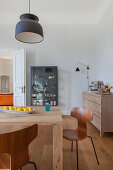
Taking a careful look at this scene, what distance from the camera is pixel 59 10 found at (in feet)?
14.2

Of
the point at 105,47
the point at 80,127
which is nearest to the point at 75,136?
the point at 80,127

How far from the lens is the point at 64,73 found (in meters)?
4.62

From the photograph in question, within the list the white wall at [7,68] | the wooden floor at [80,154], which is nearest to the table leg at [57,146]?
the wooden floor at [80,154]

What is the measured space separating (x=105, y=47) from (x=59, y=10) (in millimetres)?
2117

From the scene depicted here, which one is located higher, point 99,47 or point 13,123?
point 99,47

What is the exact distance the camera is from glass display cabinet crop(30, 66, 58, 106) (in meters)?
4.28

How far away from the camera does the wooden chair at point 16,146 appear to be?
890 millimetres

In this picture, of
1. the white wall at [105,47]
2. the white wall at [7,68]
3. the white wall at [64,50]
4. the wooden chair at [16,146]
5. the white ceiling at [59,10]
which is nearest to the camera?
the wooden chair at [16,146]

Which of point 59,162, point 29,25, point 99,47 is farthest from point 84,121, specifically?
point 99,47

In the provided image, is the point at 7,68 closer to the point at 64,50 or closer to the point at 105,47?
the point at 64,50

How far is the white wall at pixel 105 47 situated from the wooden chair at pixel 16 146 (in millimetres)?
3055

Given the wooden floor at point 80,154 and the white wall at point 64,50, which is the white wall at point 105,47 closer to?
the white wall at point 64,50

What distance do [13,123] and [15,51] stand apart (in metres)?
3.63

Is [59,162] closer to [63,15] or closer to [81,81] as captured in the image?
[81,81]
